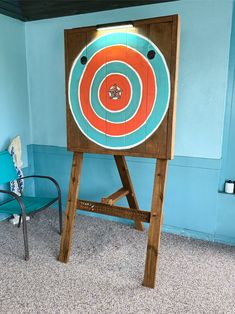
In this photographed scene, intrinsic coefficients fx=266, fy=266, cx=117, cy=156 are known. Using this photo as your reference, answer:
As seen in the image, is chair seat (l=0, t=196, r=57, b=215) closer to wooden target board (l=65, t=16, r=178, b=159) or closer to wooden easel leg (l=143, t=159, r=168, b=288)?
wooden target board (l=65, t=16, r=178, b=159)

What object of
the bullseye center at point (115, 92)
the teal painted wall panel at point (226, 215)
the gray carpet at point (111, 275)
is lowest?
the gray carpet at point (111, 275)

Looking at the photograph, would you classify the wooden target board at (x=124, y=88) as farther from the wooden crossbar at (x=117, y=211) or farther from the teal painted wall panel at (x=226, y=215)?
the teal painted wall panel at (x=226, y=215)

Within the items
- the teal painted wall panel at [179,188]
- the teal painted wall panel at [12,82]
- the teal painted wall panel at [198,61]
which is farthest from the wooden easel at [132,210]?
the teal painted wall panel at [12,82]

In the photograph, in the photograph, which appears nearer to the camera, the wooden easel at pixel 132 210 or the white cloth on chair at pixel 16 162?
the wooden easel at pixel 132 210

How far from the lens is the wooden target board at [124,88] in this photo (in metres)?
1.72

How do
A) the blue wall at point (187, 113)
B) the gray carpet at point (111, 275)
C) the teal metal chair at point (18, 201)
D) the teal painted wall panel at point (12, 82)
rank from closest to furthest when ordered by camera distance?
the gray carpet at point (111, 275)
the teal metal chair at point (18, 201)
the blue wall at point (187, 113)
the teal painted wall panel at point (12, 82)

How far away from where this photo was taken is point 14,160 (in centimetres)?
275

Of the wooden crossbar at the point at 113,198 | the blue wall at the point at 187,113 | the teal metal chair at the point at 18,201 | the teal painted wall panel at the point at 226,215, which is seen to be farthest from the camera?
the teal painted wall panel at the point at 226,215

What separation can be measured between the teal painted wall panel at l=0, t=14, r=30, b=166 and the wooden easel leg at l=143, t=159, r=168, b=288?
5.85ft

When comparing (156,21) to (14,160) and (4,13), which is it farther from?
(14,160)

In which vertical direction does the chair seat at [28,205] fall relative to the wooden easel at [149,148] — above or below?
below

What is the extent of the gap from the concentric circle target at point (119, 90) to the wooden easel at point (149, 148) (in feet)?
0.13

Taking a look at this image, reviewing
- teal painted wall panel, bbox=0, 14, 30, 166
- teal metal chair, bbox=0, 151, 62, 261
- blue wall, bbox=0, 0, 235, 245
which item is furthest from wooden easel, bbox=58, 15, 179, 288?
teal painted wall panel, bbox=0, 14, 30, 166

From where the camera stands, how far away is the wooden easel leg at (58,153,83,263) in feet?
6.79
